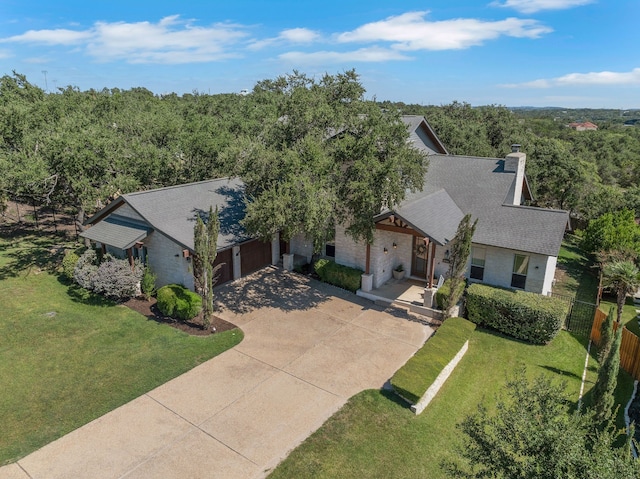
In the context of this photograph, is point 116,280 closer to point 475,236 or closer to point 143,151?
point 143,151

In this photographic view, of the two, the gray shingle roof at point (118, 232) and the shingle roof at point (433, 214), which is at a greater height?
the shingle roof at point (433, 214)

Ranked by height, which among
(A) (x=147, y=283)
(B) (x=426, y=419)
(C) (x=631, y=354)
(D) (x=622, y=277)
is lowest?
(B) (x=426, y=419)

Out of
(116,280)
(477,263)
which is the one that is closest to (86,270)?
(116,280)

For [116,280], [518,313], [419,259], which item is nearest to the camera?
[518,313]

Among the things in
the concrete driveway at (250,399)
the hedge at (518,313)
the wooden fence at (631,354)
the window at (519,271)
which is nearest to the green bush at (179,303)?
the concrete driveway at (250,399)

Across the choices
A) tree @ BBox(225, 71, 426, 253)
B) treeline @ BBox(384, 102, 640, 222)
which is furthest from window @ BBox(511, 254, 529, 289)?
treeline @ BBox(384, 102, 640, 222)

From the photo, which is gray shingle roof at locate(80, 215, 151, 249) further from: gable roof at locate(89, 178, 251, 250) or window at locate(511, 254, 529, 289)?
window at locate(511, 254, 529, 289)

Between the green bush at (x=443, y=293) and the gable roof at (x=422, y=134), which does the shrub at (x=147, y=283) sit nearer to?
the green bush at (x=443, y=293)
